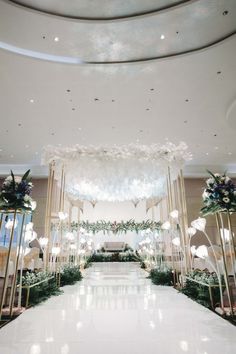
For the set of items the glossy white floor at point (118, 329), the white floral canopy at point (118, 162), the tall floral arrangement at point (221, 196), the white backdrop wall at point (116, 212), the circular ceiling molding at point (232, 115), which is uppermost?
the circular ceiling molding at point (232, 115)

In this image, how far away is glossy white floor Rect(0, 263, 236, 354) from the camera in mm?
2772

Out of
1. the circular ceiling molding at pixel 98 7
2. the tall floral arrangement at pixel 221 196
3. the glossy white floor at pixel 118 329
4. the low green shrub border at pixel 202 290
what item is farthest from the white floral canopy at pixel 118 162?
the glossy white floor at pixel 118 329

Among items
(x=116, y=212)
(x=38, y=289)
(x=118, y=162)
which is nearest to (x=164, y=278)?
(x=118, y=162)

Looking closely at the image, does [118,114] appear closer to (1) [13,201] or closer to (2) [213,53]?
(2) [213,53]

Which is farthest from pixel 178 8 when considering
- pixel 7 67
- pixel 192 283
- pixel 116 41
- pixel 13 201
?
pixel 192 283

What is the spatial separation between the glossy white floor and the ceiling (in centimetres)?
554

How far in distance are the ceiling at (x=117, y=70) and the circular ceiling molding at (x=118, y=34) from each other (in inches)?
0.8

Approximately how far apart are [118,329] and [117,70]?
5804mm

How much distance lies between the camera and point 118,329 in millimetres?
3451

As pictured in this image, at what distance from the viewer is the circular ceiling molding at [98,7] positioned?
4.84m

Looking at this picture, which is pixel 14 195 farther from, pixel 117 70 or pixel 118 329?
pixel 117 70

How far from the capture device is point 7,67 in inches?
252

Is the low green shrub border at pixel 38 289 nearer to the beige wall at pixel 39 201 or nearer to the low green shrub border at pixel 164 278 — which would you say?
the low green shrub border at pixel 164 278

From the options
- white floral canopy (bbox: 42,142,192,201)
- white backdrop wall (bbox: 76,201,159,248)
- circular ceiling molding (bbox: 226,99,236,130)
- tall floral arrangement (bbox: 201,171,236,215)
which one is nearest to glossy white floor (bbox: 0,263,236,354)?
tall floral arrangement (bbox: 201,171,236,215)
